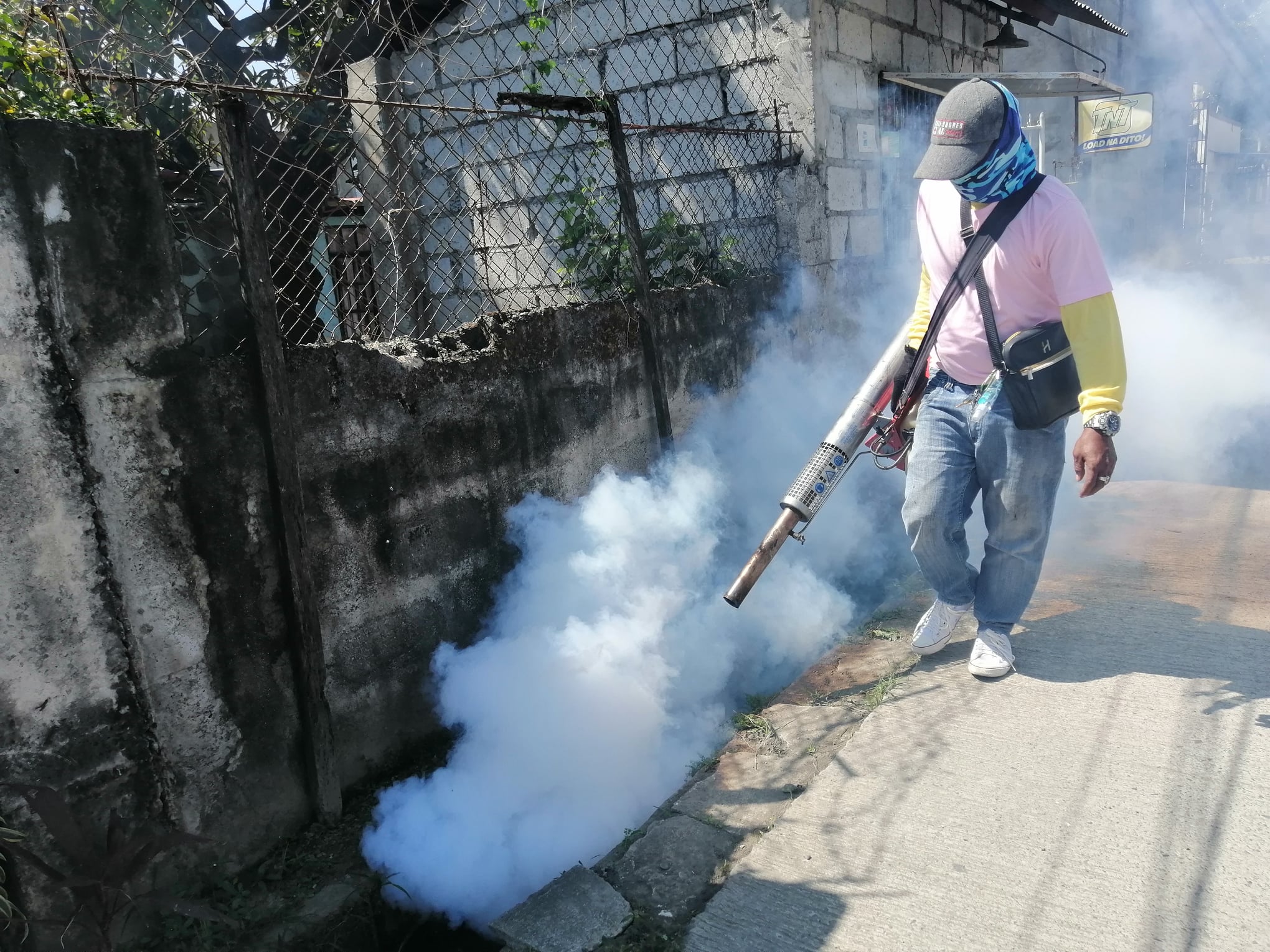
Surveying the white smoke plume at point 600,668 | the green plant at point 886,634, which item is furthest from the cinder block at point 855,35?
the green plant at point 886,634

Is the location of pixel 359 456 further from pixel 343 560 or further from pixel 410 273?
pixel 410 273

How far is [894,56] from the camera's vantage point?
6.64m

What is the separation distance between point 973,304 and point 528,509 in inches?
80.3

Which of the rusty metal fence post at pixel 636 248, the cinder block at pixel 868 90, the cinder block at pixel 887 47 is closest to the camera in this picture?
the rusty metal fence post at pixel 636 248

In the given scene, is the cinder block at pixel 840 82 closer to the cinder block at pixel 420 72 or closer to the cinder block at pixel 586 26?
the cinder block at pixel 586 26

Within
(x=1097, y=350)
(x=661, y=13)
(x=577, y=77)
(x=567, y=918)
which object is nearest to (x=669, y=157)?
(x=661, y=13)

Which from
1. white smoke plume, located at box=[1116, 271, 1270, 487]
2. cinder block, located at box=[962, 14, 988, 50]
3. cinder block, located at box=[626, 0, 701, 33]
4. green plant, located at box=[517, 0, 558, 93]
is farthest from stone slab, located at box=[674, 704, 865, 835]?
cinder block, located at box=[962, 14, 988, 50]

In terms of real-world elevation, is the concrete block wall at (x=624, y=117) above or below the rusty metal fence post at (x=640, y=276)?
above

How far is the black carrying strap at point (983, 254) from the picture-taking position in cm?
314

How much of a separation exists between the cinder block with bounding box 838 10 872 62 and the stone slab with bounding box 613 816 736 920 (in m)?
5.12

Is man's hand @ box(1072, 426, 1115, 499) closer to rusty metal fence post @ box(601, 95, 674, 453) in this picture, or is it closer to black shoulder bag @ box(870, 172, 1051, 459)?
black shoulder bag @ box(870, 172, 1051, 459)

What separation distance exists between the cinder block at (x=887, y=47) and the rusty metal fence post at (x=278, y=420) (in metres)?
4.92

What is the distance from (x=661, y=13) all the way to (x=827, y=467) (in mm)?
3901

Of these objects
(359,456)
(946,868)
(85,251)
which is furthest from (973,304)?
(85,251)
